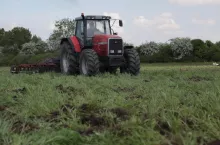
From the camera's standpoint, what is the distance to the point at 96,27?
583 inches

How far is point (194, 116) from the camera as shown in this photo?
392cm

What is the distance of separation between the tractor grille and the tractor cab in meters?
0.83

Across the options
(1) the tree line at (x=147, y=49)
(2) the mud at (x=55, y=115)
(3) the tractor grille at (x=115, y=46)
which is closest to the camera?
(2) the mud at (x=55, y=115)

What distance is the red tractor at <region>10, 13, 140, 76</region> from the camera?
13.9 m

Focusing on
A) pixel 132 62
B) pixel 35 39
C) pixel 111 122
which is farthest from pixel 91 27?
pixel 35 39

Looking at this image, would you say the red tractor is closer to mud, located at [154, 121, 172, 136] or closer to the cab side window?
the cab side window

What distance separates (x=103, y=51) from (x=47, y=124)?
10.4 m

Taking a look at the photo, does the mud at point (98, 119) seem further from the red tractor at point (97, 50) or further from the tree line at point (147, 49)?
the tree line at point (147, 49)

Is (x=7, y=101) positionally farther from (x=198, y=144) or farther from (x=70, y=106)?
(x=198, y=144)

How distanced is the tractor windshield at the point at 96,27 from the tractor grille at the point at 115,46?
88cm

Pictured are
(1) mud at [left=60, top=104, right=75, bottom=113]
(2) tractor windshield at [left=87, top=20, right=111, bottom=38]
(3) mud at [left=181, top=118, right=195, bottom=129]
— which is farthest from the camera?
(2) tractor windshield at [left=87, top=20, right=111, bottom=38]

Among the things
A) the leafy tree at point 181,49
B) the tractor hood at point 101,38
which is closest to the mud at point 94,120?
the tractor hood at point 101,38

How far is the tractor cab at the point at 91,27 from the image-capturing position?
14.5 metres

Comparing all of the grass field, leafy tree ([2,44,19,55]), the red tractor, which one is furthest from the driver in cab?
leafy tree ([2,44,19,55])
